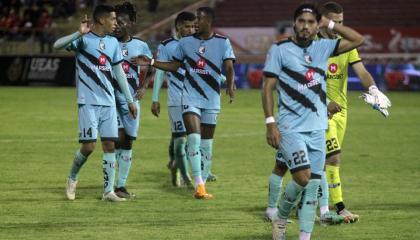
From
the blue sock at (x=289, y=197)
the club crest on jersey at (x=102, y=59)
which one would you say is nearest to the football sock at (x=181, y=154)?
the club crest on jersey at (x=102, y=59)

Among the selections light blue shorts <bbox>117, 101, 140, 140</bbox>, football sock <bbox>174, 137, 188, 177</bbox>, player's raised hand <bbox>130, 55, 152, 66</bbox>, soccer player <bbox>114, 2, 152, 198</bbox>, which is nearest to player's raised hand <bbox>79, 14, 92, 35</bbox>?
player's raised hand <bbox>130, 55, 152, 66</bbox>

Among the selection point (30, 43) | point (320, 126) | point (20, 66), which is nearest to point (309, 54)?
point (320, 126)

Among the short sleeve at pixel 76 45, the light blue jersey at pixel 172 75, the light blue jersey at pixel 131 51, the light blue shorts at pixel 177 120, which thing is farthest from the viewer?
the light blue shorts at pixel 177 120

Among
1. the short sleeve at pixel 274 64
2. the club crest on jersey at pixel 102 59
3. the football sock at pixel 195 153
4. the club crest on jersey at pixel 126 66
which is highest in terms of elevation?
the short sleeve at pixel 274 64

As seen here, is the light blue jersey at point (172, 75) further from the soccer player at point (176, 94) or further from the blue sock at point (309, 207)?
the blue sock at point (309, 207)

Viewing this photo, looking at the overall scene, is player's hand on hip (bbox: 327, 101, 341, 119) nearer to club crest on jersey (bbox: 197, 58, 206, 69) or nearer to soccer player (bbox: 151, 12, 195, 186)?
club crest on jersey (bbox: 197, 58, 206, 69)

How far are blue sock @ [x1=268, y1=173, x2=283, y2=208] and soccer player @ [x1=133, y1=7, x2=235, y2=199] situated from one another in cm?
208

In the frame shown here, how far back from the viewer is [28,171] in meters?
15.1

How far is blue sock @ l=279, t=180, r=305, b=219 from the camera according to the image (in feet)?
29.7

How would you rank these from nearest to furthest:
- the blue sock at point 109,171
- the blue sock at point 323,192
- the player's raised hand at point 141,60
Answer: the blue sock at point 323,192 < the player's raised hand at point 141,60 < the blue sock at point 109,171

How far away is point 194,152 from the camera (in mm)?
12836

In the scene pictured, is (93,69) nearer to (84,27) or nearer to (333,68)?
(84,27)

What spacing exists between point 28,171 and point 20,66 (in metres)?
26.3

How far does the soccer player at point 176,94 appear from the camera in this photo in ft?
45.0
